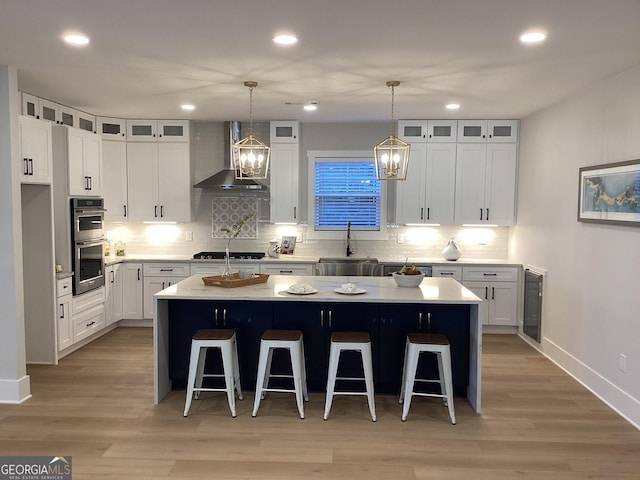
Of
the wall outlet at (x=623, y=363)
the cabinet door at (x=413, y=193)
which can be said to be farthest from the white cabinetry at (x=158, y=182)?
the wall outlet at (x=623, y=363)

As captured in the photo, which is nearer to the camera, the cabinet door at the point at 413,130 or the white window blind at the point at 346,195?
the cabinet door at the point at 413,130

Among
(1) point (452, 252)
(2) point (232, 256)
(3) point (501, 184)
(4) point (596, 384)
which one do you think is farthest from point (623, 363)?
(2) point (232, 256)

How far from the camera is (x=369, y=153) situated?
682cm

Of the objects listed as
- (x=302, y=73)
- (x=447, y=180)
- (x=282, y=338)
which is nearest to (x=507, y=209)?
(x=447, y=180)

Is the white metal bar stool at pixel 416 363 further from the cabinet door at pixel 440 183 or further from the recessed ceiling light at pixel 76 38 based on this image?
the recessed ceiling light at pixel 76 38

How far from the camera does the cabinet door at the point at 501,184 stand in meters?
6.47

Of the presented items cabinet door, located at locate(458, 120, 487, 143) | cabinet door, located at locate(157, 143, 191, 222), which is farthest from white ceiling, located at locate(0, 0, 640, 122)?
cabinet door, located at locate(157, 143, 191, 222)

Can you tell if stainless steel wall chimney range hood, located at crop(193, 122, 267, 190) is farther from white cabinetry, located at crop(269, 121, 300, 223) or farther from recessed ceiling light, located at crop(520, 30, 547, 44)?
recessed ceiling light, located at crop(520, 30, 547, 44)

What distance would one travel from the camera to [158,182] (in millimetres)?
6648

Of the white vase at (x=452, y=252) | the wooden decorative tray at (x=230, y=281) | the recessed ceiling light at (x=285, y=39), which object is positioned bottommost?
the wooden decorative tray at (x=230, y=281)

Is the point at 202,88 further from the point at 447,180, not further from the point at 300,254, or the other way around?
the point at 447,180

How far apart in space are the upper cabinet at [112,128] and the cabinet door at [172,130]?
452 mm

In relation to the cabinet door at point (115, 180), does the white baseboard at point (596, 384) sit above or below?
below

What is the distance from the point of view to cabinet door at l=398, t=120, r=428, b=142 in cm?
648
